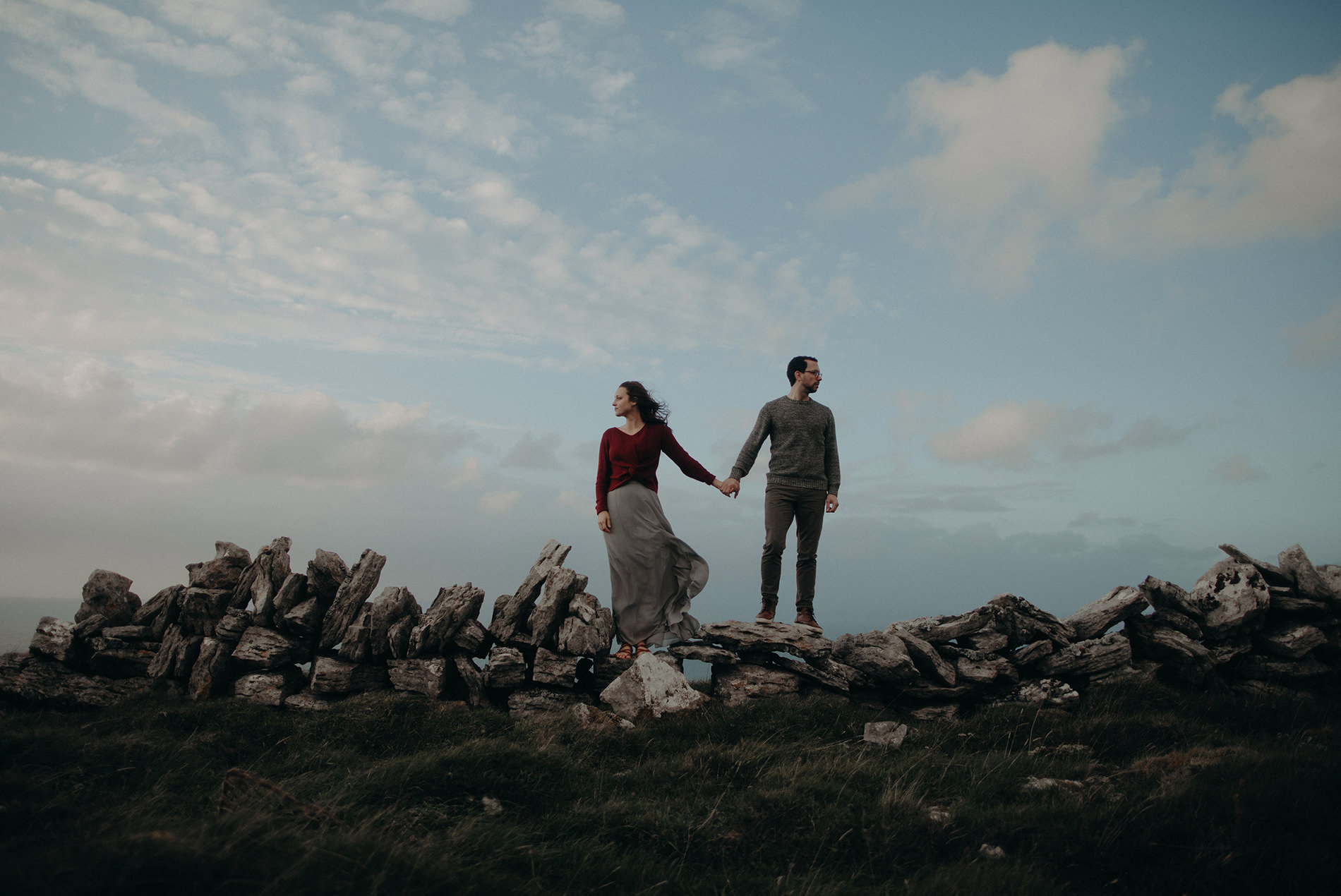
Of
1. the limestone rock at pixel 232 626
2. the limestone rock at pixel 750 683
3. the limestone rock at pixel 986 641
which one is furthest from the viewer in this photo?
the limestone rock at pixel 232 626

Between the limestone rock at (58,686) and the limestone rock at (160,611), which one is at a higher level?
the limestone rock at (160,611)

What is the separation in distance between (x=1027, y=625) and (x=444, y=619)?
854 centimetres

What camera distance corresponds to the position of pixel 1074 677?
1027 centimetres

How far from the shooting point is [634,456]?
11.0 metres

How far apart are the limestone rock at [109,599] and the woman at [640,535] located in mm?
7783

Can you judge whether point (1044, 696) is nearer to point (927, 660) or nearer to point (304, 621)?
point (927, 660)

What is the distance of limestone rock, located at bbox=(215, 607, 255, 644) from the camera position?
10.4 metres

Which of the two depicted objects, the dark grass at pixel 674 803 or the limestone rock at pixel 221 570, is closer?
the dark grass at pixel 674 803

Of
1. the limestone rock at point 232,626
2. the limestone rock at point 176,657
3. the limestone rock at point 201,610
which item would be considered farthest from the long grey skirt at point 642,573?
the limestone rock at point 176,657

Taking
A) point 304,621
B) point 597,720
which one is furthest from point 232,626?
point 597,720

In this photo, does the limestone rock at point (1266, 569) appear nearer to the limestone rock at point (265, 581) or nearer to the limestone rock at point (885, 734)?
the limestone rock at point (885, 734)

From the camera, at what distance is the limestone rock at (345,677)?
9.94m

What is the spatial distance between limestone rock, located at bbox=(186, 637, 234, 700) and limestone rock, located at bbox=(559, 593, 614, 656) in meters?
4.89

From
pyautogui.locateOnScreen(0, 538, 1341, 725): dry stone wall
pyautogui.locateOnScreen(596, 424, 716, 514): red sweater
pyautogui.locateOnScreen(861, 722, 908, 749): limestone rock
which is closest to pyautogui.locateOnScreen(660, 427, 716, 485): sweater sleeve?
pyautogui.locateOnScreen(596, 424, 716, 514): red sweater
